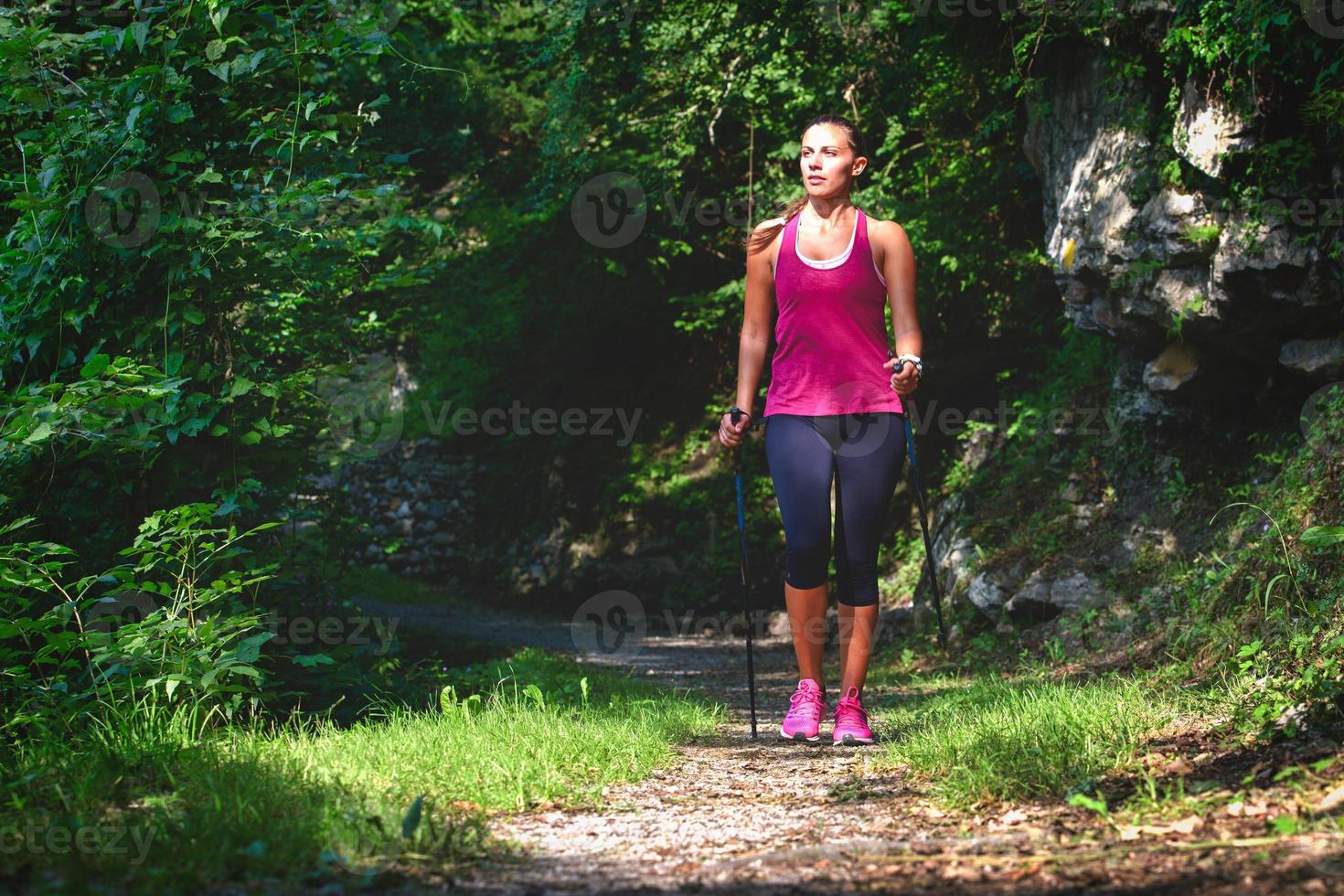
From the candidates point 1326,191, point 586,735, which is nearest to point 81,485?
point 586,735

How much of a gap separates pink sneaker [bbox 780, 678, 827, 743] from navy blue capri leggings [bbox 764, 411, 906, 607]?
395 mm

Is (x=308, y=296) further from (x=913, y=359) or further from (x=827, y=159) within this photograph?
(x=913, y=359)

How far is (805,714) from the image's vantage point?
4508 mm

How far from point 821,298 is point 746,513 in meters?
8.51

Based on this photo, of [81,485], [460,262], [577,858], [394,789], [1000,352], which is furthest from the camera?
[460,262]

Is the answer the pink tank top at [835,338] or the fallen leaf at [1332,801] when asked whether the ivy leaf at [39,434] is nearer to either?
the pink tank top at [835,338]

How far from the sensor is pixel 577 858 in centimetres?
271

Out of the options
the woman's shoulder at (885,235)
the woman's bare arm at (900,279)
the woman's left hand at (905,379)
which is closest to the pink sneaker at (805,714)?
the woman's left hand at (905,379)

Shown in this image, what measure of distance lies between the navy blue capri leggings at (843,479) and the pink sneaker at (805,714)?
0.40 m

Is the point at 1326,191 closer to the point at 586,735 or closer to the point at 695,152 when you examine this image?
the point at 586,735

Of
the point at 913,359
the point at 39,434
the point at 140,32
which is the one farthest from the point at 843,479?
the point at 140,32

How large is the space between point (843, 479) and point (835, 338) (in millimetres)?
555

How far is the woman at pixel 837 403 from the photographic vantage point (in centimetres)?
441

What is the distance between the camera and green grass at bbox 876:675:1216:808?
10.2ft
